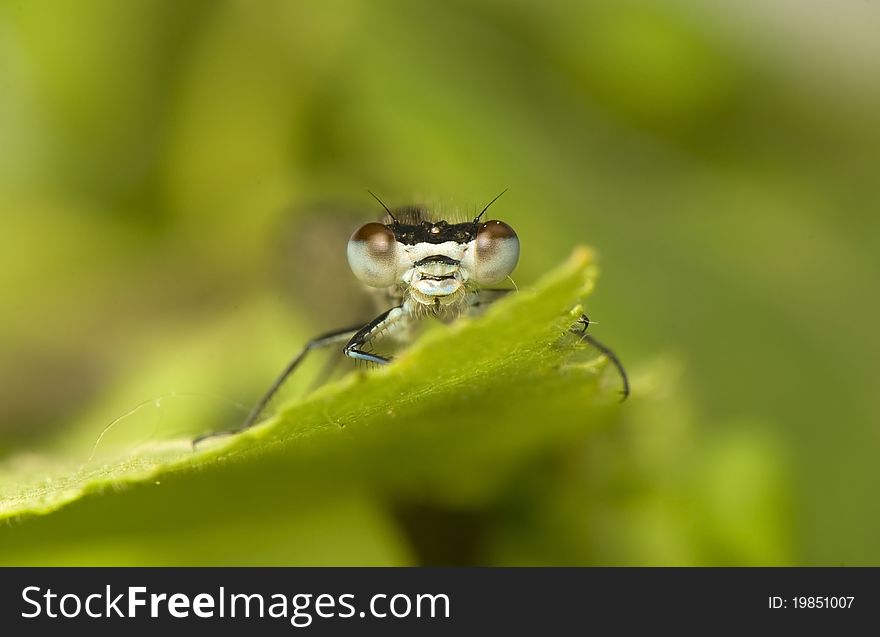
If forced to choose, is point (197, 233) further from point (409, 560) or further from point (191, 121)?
point (409, 560)

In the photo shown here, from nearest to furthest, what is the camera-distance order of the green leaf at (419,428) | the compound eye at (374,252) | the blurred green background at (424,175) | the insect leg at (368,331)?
the green leaf at (419,428) → the compound eye at (374,252) → the insect leg at (368,331) → the blurred green background at (424,175)

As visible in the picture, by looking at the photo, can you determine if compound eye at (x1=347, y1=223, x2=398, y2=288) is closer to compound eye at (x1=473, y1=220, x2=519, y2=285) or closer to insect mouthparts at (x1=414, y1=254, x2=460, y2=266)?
insect mouthparts at (x1=414, y1=254, x2=460, y2=266)

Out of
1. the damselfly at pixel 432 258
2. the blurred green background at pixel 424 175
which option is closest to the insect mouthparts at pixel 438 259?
the damselfly at pixel 432 258

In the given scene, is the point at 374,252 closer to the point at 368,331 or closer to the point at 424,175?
the point at 368,331

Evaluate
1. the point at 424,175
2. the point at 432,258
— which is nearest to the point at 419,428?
the point at 432,258

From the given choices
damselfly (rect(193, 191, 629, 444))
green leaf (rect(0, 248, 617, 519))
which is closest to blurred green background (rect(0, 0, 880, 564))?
damselfly (rect(193, 191, 629, 444))

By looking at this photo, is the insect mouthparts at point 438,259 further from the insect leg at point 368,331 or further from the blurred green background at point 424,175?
the blurred green background at point 424,175
